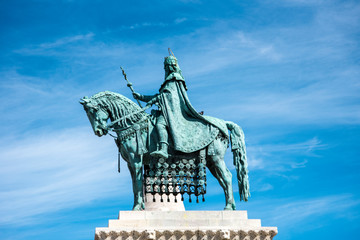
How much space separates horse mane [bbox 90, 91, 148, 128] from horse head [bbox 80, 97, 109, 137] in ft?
0.37

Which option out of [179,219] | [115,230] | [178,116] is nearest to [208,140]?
[178,116]

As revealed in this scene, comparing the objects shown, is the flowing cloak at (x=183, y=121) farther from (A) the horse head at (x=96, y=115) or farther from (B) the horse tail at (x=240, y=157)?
(A) the horse head at (x=96, y=115)

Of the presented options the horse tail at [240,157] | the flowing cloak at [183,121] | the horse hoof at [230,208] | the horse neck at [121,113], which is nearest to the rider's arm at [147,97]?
the flowing cloak at [183,121]

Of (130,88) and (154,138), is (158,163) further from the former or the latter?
(130,88)

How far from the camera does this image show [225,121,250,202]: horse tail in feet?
86.7

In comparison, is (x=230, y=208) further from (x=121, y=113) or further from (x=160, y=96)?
(x=121, y=113)

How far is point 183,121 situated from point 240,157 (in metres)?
2.46

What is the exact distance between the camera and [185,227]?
24906 millimetres

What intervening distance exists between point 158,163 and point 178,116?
78.9 inches

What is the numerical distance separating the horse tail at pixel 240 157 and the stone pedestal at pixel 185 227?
3.73 feet

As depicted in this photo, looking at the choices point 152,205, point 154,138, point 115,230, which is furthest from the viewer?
point 152,205

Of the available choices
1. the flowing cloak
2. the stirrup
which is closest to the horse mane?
the flowing cloak

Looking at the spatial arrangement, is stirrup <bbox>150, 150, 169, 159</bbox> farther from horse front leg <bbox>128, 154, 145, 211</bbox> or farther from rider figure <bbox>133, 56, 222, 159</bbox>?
horse front leg <bbox>128, 154, 145, 211</bbox>

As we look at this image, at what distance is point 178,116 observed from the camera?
87.2 feet
